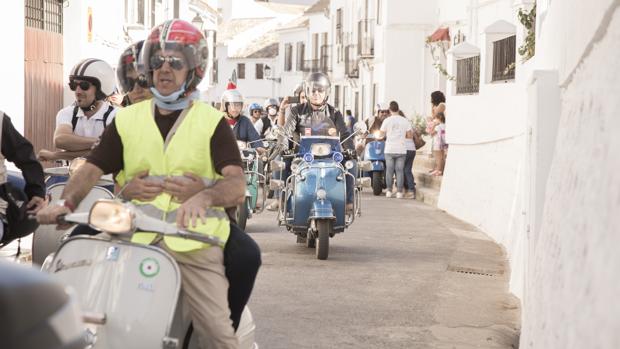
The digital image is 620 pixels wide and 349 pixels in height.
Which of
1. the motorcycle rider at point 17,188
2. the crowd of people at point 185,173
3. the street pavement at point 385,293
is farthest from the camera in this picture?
the street pavement at point 385,293

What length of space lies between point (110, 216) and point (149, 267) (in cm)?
28

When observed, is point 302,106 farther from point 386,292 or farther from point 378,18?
point 378,18

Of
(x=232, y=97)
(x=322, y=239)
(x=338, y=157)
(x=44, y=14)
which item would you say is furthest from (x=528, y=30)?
(x=44, y=14)

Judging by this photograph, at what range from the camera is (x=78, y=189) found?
5.13 m

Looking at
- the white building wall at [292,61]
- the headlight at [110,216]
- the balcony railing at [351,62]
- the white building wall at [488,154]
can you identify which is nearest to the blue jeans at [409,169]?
the white building wall at [488,154]

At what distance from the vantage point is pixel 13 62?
16719 mm

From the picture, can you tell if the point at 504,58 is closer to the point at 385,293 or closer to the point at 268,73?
the point at 385,293

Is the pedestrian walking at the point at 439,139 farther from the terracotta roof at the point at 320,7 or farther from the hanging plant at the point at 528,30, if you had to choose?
the terracotta roof at the point at 320,7

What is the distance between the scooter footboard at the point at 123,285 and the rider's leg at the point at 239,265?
0.40 meters

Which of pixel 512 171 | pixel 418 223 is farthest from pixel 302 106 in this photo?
pixel 418 223

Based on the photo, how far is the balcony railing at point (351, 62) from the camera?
54000 mm

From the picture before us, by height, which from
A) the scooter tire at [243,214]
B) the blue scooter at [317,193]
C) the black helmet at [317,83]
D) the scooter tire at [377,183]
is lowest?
the scooter tire at [377,183]

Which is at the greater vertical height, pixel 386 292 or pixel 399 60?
pixel 399 60

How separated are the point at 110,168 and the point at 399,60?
3814cm
